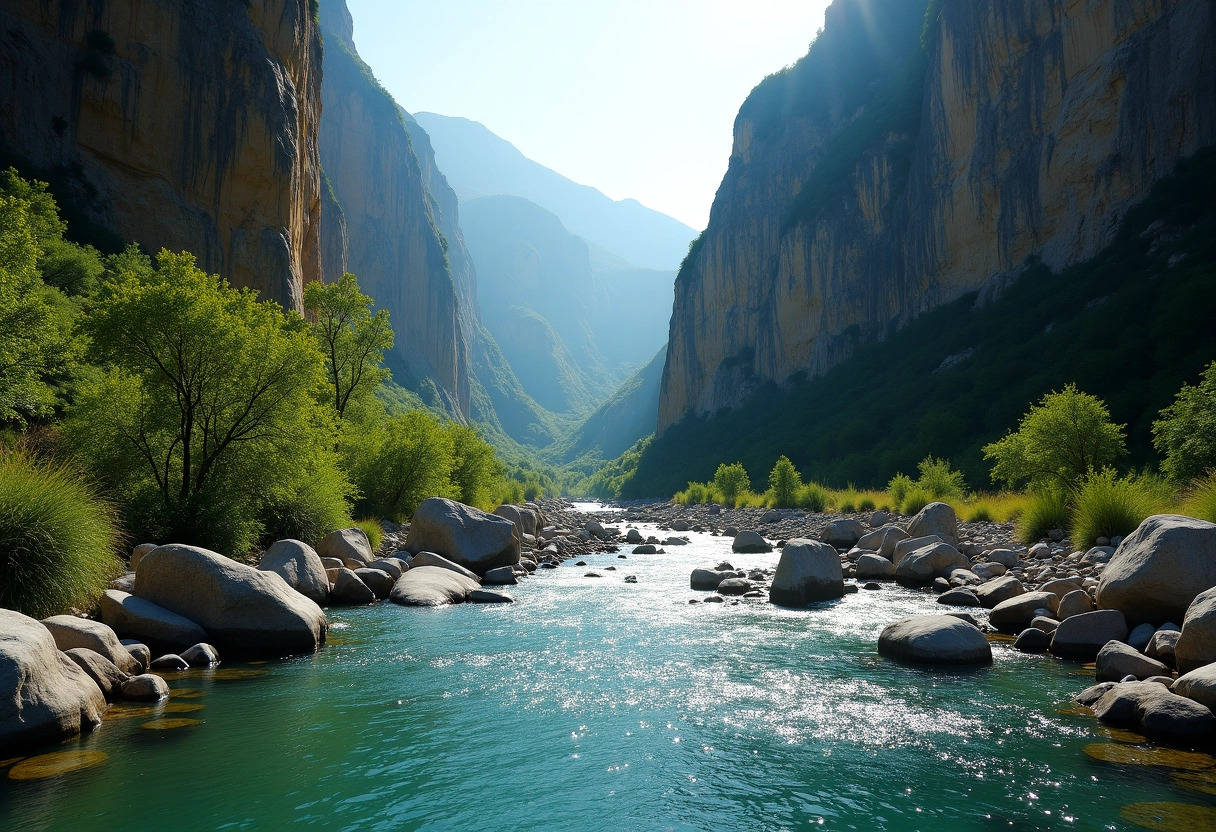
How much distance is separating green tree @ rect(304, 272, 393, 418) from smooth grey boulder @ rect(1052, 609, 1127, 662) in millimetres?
27537

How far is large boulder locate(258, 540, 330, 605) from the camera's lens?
14211mm

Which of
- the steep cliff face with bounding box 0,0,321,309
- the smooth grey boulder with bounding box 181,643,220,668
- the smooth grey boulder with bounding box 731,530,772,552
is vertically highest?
the steep cliff face with bounding box 0,0,321,309

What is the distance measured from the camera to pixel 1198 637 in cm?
803

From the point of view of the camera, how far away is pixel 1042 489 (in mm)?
22203

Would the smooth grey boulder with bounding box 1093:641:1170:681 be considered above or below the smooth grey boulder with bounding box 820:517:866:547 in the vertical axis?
above

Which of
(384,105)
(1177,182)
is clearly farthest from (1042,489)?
(384,105)

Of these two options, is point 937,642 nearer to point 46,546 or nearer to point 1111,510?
point 1111,510

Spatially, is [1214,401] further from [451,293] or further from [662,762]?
[451,293]

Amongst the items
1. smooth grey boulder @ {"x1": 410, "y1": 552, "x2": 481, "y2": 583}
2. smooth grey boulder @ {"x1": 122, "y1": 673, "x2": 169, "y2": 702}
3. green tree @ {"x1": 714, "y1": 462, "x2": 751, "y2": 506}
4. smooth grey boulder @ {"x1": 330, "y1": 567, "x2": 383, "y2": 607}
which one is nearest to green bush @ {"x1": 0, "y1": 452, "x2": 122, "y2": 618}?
smooth grey boulder @ {"x1": 122, "y1": 673, "x2": 169, "y2": 702}

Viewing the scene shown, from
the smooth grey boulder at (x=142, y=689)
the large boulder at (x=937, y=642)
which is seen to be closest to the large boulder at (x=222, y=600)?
the smooth grey boulder at (x=142, y=689)

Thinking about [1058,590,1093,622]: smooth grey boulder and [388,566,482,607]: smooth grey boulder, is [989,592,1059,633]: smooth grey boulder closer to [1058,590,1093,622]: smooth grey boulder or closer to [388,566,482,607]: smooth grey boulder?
[1058,590,1093,622]: smooth grey boulder

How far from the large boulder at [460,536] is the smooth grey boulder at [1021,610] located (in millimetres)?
14053

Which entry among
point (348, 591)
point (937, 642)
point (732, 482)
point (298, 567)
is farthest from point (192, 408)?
point (732, 482)

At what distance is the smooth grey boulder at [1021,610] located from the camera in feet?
39.3
